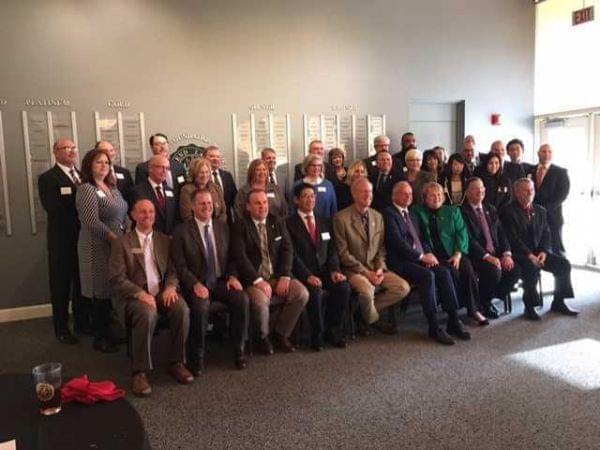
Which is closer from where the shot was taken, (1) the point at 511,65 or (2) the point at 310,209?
(2) the point at 310,209

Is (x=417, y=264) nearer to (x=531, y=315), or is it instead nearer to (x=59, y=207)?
(x=531, y=315)

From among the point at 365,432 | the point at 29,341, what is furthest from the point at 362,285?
the point at 29,341

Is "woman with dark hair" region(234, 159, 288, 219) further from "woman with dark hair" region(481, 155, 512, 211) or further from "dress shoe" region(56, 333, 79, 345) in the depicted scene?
"woman with dark hair" region(481, 155, 512, 211)

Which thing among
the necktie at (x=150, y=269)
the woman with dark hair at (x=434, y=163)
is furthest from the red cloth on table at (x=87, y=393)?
the woman with dark hair at (x=434, y=163)

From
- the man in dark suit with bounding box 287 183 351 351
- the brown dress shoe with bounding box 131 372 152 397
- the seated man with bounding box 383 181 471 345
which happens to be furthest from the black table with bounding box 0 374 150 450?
the seated man with bounding box 383 181 471 345

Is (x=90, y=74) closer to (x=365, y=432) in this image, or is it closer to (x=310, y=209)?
(x=310, y=209)

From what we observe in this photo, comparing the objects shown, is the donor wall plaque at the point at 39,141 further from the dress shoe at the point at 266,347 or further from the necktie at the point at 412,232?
the necktie at the point at 412,232

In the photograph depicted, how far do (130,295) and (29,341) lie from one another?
1.45 m

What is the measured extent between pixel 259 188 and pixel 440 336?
1.83 m

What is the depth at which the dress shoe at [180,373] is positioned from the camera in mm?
3244

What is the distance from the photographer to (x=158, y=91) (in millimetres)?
4938

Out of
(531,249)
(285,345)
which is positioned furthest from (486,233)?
(285,345)

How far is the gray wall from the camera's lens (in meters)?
4.59

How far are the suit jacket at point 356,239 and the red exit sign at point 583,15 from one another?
3.99m
